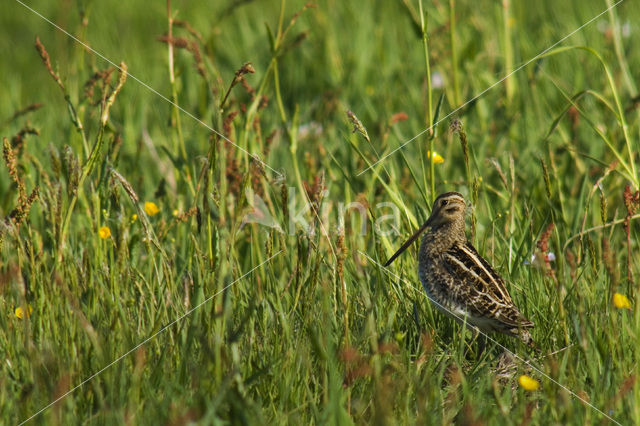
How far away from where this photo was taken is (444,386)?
3264mm

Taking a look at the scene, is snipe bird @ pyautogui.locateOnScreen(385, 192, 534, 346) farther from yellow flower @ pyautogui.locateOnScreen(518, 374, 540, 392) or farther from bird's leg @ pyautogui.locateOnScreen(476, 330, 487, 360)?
yellow flower @ pyautogui.locateOnScreen(518, 374, 540, 392)

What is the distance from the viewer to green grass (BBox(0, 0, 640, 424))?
2777 mm

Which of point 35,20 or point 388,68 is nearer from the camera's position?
point 388,68

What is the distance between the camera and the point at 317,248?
3.28m

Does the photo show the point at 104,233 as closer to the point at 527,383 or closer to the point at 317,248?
the point at 317,248

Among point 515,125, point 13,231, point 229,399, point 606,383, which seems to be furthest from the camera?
point 515,125

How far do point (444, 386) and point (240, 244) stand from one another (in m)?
1.60

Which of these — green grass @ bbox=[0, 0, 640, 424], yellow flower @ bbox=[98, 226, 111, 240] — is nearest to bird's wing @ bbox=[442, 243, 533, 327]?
green grass @ bbox=[0, 0, 640, 424]

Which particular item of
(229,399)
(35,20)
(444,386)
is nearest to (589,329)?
(444,386)

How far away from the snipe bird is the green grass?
11cm

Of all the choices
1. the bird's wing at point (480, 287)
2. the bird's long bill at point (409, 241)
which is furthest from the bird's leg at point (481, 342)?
the bird's long bill at point (409, 241)

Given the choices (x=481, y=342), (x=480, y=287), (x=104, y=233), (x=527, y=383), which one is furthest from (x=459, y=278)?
(x=104, y=233)

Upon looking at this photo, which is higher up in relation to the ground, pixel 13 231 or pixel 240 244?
pixel 13 231

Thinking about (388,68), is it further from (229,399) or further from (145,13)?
(229,399)
